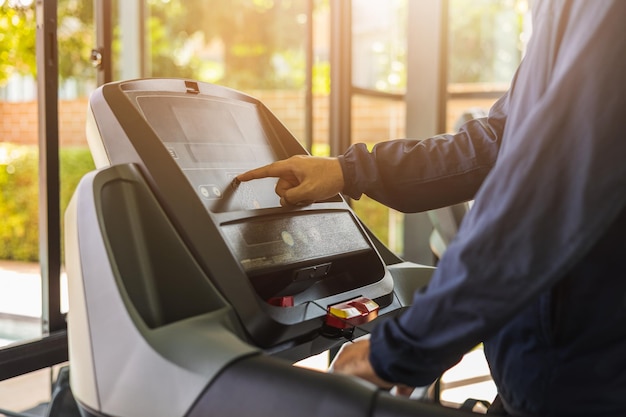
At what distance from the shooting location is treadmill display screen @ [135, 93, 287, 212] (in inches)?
40.6

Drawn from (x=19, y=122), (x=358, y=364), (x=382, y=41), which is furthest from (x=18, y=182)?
(x=358, y=364)

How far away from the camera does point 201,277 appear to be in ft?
3.01

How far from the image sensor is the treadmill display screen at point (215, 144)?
1030mm

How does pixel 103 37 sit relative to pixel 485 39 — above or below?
below

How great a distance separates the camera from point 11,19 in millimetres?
2816

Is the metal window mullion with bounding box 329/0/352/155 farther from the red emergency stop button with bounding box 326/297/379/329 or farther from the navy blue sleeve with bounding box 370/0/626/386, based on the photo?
the navy blue sleeve with bounding box 370/0/626/386

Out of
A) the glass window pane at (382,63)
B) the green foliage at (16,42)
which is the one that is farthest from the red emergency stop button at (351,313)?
the glass window pane at (382,63)

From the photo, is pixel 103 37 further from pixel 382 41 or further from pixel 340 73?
pixel 382 41

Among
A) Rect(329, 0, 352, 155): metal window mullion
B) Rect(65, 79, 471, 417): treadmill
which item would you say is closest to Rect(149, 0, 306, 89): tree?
Rect(329, 0, 352, 155): metal window mullion

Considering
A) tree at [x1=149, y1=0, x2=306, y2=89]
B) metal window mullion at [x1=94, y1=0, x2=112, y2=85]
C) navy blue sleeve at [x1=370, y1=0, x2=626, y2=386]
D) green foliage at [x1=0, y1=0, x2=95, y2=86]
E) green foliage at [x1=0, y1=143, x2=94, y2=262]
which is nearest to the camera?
navy blue sleeve at [x1=370, y1=0, x2=626, y2=386]

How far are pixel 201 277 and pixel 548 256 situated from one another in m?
0.42

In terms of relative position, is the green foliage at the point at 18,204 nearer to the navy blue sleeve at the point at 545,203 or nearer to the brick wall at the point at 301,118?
the brick wall at the point at 301,118

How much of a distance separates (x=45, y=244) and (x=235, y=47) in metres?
5.53

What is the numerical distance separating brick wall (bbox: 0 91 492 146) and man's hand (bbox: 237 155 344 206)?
121 inches
